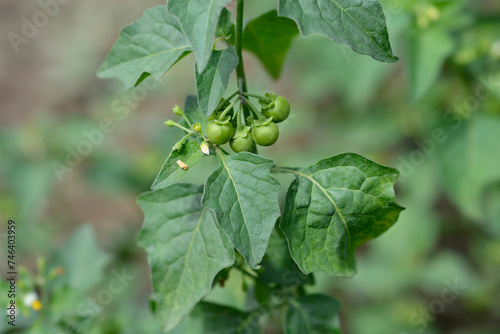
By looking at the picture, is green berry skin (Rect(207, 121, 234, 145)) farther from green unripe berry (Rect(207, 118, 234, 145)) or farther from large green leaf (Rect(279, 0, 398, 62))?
large green leaf (Rect(279, 0, 398, 62))

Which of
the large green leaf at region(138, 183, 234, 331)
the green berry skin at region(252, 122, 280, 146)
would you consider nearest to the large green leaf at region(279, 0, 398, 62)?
the green berry skin at region(252, 122, 280, 146)

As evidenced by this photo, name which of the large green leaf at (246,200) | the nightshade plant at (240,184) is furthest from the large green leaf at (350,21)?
the large green leaf at (246,200)

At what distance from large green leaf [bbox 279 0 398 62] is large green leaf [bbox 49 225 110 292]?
1.93 metres

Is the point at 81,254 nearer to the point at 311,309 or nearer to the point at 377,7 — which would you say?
the point at 311,309

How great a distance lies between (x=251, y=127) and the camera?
1.66 metres

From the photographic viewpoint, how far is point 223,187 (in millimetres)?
1591

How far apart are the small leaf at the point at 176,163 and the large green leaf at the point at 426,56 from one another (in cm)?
198

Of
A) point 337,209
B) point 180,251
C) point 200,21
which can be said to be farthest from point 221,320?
point 200,21

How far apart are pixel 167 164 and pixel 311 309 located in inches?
34.7

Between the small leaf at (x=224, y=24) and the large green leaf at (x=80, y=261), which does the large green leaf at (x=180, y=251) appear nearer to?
the small leaf at (x=224, y=24)

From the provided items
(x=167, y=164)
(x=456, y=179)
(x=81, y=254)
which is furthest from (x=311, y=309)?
(x=456, y=179)

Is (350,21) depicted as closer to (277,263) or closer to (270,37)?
(270,37)

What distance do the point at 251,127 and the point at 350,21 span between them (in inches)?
17.8

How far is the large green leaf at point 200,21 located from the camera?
1.36 metres
